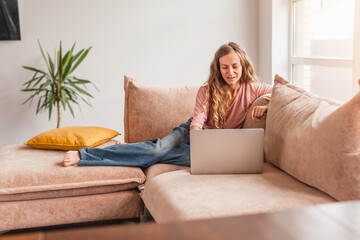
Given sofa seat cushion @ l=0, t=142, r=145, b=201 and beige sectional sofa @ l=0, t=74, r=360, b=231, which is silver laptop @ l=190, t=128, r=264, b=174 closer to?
beige sectional sofa @ l=0, t=74, r=360, b=231

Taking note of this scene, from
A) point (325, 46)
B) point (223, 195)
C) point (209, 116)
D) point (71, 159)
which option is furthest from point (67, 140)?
point (325, 46)

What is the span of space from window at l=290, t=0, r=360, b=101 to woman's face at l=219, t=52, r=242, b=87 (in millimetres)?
851

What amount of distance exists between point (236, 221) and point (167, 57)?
145 inches

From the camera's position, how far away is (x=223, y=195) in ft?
5.82

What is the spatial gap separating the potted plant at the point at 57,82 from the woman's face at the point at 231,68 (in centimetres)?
140

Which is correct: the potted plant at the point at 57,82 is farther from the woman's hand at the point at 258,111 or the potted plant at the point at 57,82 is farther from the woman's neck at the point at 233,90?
the woman's hand at the point at 258,111

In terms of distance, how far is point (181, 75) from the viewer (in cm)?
425

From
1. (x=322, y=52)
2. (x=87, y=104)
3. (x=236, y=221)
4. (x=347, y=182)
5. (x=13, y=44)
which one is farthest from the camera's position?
(x=87, y=104)

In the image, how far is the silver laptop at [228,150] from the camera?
6.82 feet

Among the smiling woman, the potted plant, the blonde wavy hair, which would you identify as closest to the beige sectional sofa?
the blonde wavy hair

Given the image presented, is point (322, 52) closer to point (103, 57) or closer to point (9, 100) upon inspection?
point (103, 57)

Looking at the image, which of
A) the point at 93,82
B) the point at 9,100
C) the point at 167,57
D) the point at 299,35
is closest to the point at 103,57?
the point at 93,82

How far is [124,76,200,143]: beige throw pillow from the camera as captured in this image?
2.82 metres

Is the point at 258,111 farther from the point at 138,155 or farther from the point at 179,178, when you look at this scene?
the point at 138,155
